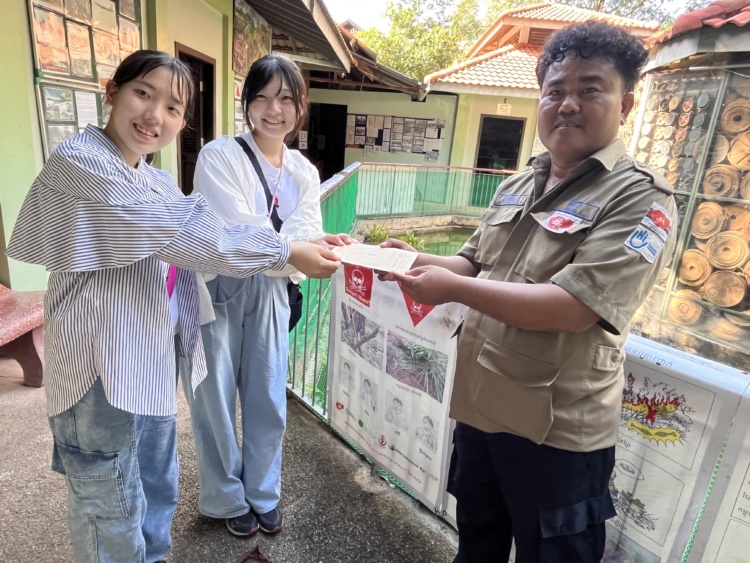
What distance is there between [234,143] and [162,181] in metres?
0.42

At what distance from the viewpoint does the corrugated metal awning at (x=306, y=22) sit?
17.9 ft

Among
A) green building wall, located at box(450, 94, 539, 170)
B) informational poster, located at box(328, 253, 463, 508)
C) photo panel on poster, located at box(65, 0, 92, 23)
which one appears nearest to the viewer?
informational poster, located at box(328, 253, 463, 508)

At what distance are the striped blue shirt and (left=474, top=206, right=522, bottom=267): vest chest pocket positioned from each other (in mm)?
626

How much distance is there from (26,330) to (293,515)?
194cm

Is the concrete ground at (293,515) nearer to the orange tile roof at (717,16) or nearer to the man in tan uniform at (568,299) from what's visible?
the man in tan uniform at (568,299)

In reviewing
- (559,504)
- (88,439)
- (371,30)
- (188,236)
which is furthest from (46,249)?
(371,30)

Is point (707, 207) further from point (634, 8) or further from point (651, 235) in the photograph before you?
point (634, 8)

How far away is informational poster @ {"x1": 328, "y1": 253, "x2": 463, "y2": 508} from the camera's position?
186cm

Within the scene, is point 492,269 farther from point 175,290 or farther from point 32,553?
point 32,553

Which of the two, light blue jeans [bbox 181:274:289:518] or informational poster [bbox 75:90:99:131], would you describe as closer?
light blue jeans [bbox 181:274:289:518]

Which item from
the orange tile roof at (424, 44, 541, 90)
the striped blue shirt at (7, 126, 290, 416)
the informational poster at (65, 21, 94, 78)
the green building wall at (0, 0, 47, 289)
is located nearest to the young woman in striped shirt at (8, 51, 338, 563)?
the striped blue shirt at (7, 126, 290, 416)

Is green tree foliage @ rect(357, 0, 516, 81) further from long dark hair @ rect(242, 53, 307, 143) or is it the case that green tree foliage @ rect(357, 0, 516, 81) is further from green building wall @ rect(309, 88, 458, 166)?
long dark hair @ rect(242, 53, 307, 143)

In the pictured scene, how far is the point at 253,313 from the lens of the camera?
5.99 feet

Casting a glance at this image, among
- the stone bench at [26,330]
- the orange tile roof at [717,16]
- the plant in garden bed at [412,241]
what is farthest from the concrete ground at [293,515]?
the plant in garden bed at [412,241]
